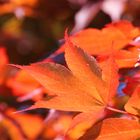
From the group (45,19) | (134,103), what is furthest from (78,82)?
(45,19)

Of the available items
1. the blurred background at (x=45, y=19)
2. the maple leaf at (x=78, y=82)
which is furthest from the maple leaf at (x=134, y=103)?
the blurred background at (x=45, y=19)

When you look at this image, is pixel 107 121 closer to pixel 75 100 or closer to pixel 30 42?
pixel 75 100

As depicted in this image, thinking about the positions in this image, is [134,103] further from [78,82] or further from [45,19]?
[45,19]

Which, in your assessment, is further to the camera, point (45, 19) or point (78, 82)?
point (45, 19)

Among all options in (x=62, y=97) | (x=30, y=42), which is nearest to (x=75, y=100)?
(x=62, y=97)

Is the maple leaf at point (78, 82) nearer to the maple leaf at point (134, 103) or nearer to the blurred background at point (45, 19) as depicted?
the maple leaf at point (134, 103)
